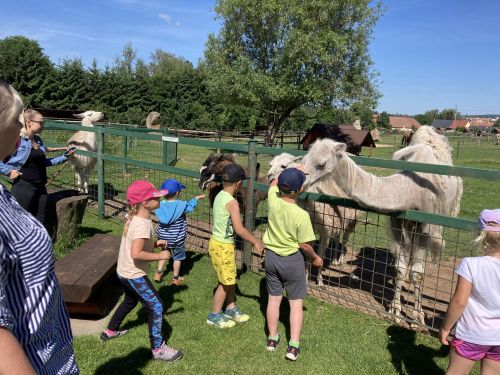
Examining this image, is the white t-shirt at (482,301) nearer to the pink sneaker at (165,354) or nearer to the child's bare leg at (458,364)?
the child's bare leg at (458,364)

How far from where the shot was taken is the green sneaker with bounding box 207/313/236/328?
13.1ft

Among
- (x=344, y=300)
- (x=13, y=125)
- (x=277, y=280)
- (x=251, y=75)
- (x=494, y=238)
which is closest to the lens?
(x=13, y=125)

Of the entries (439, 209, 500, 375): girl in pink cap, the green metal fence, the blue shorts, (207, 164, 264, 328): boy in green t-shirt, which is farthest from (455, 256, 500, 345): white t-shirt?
the blue shorts

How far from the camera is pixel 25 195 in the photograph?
17.1ft

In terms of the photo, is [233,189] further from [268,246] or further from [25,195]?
[25,195]

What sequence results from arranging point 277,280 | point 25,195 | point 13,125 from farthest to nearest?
point 25,195 < point 277,280 < point 13,125

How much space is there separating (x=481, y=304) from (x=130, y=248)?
2600 mm

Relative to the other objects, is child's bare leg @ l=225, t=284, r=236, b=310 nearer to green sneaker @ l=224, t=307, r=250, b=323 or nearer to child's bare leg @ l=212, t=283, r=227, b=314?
green sneaker @ l=224, t=307, r=250, b=323

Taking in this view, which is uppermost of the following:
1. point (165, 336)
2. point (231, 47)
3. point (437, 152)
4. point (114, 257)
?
point (231, 47)

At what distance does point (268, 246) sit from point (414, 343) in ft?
5.96

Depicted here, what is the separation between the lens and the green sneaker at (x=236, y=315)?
13.6 feet

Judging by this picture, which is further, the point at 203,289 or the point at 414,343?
the point at 203,289

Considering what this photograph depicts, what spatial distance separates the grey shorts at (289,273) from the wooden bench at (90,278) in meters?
1.72

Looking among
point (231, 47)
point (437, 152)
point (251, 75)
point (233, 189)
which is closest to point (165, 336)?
point (233, 189)
